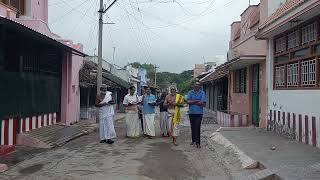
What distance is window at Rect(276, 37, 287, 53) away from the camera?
15422 mm

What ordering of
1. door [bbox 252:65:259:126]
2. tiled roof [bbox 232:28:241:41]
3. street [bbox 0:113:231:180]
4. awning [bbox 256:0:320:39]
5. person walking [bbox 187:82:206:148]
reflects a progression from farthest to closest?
tiled roof [bbox 232:28:241:41]
door [bbox 252:65:259:126]
person walking [bbox 187:82:206:148]
awning [bbox 256:0:320:39]
street [bbox 0:113:231:180]

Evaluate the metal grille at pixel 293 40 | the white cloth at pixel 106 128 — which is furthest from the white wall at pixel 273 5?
the white cloth at pixel 106 128

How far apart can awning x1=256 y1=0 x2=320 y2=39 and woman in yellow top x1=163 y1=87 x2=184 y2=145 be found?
3.35 metres

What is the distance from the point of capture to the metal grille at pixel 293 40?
14145 mm

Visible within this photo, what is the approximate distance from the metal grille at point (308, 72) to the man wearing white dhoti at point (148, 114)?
5720mm

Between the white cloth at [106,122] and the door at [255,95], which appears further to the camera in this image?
the door at [255,95]

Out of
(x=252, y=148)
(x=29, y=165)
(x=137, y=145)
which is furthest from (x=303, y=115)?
Result: (x=29, y=165)

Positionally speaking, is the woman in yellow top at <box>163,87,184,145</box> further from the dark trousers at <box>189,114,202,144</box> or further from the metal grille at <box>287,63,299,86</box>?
the metal grille at <box>287,63,299,86</box>

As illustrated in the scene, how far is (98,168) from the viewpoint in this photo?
33.9 ft

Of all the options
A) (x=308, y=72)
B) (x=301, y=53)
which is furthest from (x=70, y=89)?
(x=308, y=72)

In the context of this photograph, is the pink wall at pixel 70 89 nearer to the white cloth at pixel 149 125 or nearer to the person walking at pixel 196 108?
the white cloth at pixel 149 125

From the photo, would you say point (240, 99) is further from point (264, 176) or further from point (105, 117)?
point (264, 176)

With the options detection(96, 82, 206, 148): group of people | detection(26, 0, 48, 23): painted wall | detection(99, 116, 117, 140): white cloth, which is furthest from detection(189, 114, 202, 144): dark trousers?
detection(26, 0, 48, 23): painted wall

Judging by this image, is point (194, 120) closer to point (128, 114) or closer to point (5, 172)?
point (128, 114)
